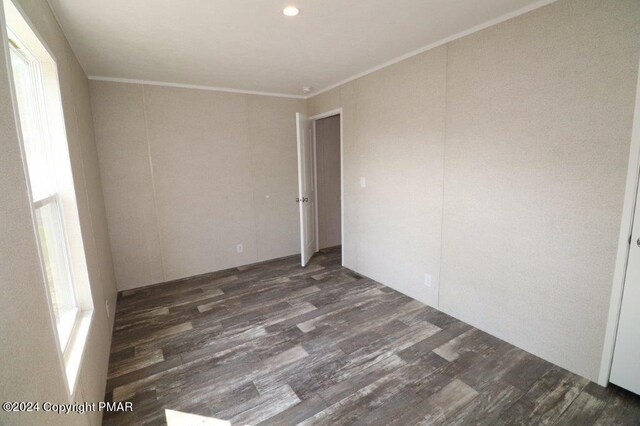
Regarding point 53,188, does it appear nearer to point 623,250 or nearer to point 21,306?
point 21,306

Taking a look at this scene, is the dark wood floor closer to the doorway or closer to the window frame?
the window frame

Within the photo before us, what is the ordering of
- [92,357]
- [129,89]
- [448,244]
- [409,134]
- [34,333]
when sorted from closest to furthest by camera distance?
[34,333], [92,357], [448,244], [409,134], [129,89]

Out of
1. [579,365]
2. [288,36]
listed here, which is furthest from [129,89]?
[579,365]

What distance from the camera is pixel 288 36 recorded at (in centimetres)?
241

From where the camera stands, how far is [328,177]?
5160mm

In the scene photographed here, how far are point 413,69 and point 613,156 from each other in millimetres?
1778

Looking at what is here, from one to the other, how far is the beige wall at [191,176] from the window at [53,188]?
6.12 feet

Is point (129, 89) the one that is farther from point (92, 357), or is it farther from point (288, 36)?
point (92, 357)

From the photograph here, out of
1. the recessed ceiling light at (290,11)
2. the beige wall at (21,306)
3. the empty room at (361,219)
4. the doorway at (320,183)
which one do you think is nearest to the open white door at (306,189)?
the doorway at (320,183)

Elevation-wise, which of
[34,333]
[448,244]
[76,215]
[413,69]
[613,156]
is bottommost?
[448,244]

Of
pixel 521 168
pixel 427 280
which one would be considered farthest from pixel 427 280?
pixel 521 168

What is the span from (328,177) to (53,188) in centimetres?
385

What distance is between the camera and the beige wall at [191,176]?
137 inches

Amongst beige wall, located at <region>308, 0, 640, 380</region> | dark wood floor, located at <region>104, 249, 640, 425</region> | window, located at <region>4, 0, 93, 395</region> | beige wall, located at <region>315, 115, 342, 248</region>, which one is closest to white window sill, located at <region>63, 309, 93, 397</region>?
window, located at <region>4, 0, 93, 395</region>
